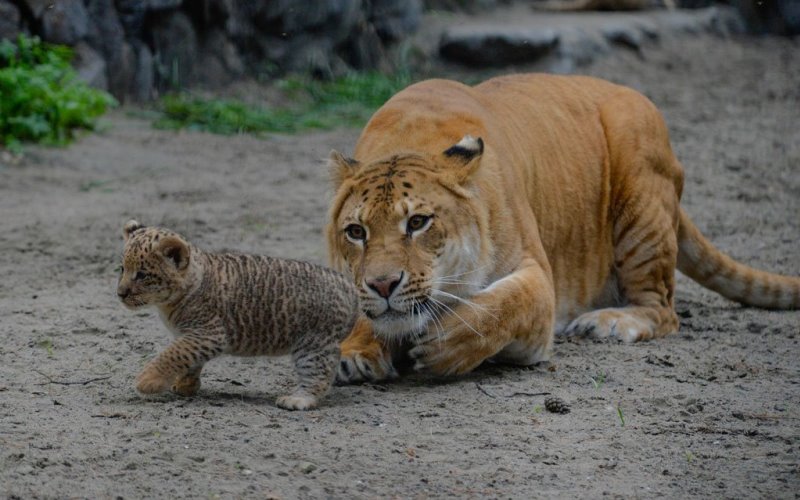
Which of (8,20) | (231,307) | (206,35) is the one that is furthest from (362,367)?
(206,35)

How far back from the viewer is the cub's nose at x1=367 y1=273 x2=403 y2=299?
5.32 metres

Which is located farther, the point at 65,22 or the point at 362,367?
the point at 65,22

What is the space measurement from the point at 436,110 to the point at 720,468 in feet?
8.47

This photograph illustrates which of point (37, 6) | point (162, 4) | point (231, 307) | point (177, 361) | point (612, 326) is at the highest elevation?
point (37, 6)

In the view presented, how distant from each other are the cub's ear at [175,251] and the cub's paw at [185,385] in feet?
1.67

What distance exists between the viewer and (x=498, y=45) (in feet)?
50.3

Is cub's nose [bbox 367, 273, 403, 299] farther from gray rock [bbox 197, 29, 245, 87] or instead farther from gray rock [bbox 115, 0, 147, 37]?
gray rock [bbox 197, 29, 245, 87]

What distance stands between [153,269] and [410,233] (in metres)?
1.16

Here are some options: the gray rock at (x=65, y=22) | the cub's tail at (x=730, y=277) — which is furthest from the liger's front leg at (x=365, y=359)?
the gray rock at (x=65, y=22)

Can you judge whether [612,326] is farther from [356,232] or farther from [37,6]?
[37,6]

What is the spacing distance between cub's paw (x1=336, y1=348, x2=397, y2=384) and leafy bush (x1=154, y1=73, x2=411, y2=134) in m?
6.76

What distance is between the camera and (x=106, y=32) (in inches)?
484

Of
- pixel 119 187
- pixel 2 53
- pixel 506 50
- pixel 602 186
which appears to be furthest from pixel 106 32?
pixel 602 186

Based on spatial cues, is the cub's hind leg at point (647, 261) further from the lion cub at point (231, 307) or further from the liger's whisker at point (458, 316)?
the lion cub at point (231, 307)
